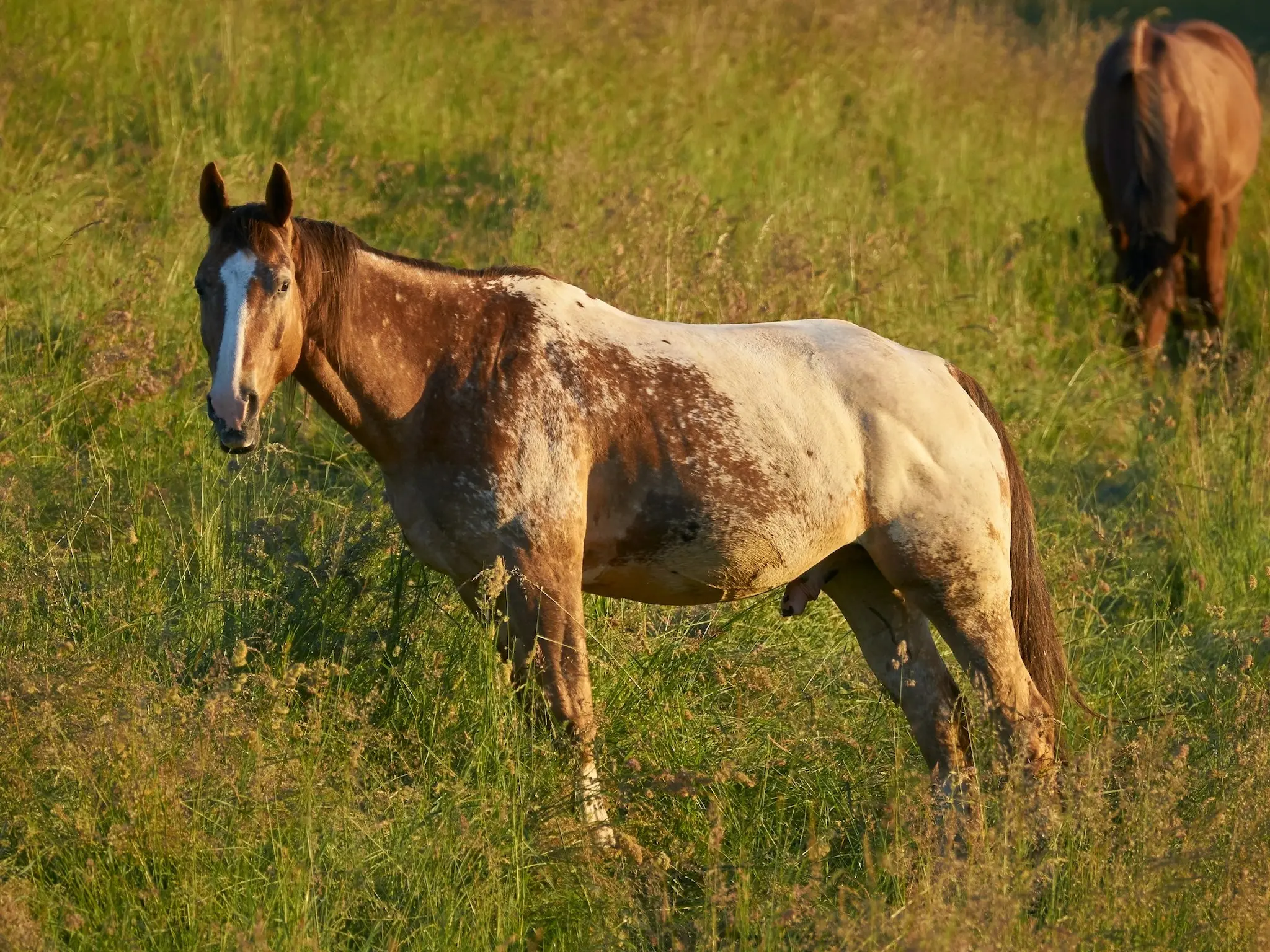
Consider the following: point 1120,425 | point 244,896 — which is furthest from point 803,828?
point 1120,425

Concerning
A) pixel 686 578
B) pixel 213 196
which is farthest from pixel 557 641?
pixel 213 196

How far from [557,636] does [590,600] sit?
1120mm

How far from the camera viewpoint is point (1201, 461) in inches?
259

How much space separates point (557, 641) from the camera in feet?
12.8

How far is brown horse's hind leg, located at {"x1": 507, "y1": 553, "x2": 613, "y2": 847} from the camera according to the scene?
3.87m

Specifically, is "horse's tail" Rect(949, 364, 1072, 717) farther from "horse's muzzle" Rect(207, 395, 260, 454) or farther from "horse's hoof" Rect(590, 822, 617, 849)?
"horse's muzzle" Rect(207, 395, 260, 454)

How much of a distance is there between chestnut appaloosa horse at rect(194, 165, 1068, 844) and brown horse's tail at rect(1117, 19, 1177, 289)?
5228 millimetres

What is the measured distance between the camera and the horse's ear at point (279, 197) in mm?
3689

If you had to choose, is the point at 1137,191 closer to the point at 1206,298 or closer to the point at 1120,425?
the point at 1206,298

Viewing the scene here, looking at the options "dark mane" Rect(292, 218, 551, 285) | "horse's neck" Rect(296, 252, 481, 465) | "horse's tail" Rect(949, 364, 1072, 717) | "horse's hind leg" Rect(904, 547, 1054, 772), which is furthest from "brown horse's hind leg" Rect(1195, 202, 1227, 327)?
"horse's neck" Rect(296, 252, 481, 465)

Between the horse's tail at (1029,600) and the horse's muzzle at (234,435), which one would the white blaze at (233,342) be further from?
the horse's tail at (1029,600)

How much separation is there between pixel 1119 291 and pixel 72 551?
21.8ft

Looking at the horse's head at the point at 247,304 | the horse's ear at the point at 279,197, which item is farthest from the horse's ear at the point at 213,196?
the horse's ear at the point at 279,197

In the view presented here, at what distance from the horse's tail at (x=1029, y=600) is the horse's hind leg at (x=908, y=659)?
0.86 feet
